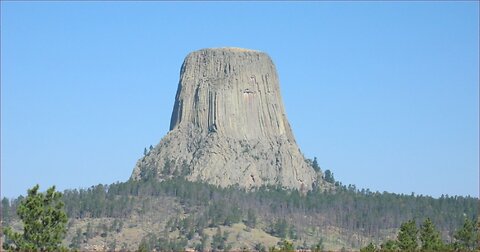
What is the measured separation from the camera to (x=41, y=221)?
9625 cm

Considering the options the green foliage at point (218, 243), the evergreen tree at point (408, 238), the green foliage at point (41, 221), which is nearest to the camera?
the green foliage at point (41, 221)

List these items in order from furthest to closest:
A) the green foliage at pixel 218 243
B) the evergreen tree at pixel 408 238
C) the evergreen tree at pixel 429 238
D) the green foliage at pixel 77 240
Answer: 1. the green foliage at pixel 218 243
2. the green foliage at pixel 77 240
3. the evergreen tree at pixel 408 238
4. the evergreen tree at pixel 429 238

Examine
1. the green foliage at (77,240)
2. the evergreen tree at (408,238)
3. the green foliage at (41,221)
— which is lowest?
the green foliage at (41,221)

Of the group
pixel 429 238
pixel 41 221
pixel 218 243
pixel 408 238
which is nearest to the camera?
pixel 41 221

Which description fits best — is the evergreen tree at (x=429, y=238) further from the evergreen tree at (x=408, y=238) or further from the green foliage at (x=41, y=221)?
the green foliage at (x=41, y=221)

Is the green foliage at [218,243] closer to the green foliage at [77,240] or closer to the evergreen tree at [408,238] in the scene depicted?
the green foliage at [77,240]

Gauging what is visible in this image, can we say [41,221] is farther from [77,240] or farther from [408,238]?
[77,240]

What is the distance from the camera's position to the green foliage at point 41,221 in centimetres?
9531

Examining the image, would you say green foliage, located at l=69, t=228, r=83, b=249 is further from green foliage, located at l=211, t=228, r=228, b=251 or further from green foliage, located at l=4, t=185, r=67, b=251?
green foliage, located at l=4, t=185, r=67, b=251

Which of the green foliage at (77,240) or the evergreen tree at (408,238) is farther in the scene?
the green foliage at (77,240)

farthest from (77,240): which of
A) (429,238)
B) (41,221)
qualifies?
(41,221)

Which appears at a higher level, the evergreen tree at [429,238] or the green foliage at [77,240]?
the green foliage at [77,240]

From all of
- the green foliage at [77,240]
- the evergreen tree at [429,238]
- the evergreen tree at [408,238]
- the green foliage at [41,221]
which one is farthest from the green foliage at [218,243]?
the green foliage at [41,221]

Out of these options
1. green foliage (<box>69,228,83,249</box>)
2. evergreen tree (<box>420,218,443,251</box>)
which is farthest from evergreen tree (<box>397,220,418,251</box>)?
green foliage (<box>69,228,83,249</box>)
